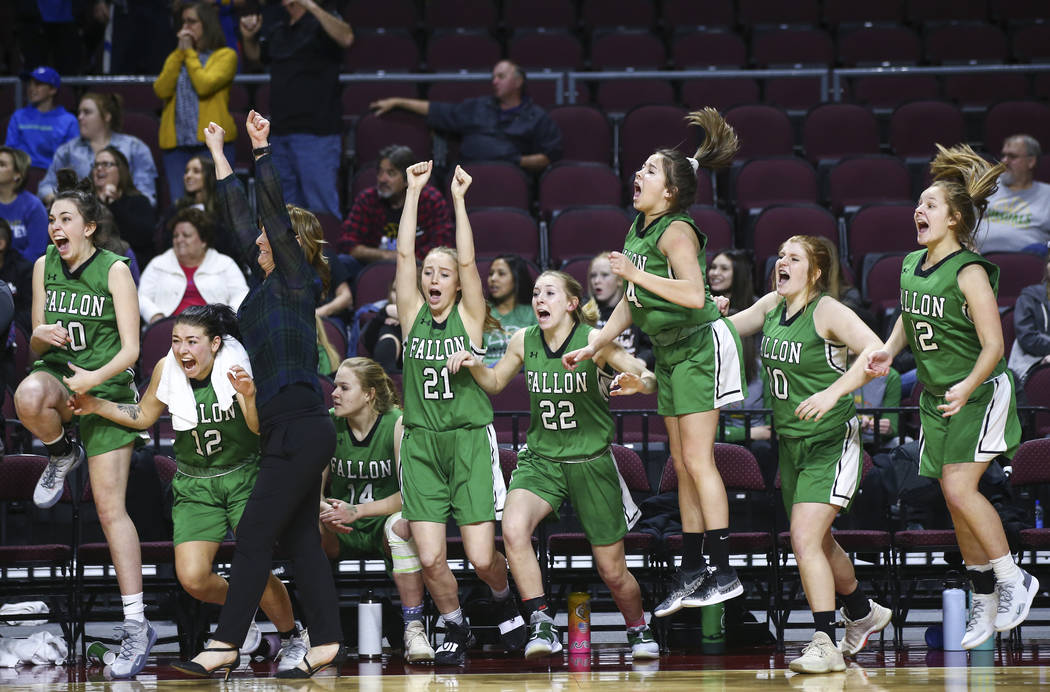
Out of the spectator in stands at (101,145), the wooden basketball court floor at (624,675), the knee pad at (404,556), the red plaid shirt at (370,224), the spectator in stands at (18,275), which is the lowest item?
the wooden basketball court floor at (624,675)

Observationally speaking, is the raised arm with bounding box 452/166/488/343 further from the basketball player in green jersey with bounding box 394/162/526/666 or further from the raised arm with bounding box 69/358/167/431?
the raised arm with bounding box 69/358/167/431

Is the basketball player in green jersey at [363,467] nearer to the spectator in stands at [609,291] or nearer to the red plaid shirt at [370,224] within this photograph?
the spectator in stands at [609,291]

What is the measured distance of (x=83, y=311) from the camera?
217 inches

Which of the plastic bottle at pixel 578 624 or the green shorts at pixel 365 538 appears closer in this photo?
the plastic bottle at pixel 578 624

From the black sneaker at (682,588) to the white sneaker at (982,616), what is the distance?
1.07 meters

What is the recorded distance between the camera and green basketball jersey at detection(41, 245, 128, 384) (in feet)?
18.1

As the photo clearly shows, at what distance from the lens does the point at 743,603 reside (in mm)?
6117

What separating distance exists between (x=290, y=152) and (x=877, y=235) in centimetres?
396

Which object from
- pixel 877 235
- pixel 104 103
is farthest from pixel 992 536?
pixel 104 103

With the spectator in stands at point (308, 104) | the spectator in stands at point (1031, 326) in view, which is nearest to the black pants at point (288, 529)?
the spectator in stands at point (1031, 326)

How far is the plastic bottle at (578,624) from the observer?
5.81 m

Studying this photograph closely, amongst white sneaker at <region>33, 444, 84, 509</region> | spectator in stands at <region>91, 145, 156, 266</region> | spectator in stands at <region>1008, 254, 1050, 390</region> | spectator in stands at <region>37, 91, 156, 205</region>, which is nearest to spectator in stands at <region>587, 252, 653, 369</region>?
spectator in stands at <region>1008, 254, 1050, 390</region>

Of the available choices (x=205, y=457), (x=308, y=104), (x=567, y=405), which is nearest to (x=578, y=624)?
(x=567, y=405)

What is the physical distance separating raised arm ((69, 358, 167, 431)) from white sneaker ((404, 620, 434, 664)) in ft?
4.66
